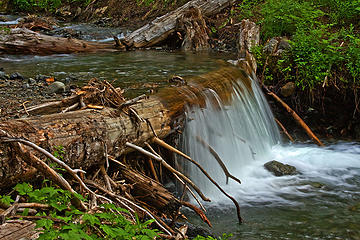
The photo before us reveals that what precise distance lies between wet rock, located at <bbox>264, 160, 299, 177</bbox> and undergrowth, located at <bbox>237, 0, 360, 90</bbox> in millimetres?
2069

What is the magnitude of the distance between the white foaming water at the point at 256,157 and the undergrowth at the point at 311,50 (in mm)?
895

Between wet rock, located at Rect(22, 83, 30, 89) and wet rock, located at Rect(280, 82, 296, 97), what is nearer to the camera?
wet rock, located at Rect(22, 83, 30, 89)

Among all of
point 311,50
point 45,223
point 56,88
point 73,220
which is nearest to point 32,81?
point 56,88

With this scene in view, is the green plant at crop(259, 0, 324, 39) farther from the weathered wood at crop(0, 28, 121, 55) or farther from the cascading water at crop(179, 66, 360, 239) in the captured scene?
the weathered wood at crop(0, 28, 121, 55)

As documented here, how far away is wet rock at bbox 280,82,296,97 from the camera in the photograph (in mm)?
7285

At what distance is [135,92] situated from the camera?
5375 mm

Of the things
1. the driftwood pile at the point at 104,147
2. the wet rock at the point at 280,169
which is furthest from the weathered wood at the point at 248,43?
the driftwood pile at the point at 104,147

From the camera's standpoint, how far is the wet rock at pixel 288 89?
287 inches

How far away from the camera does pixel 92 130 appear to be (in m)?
3.23

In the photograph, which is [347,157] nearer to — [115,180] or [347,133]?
[347,133]

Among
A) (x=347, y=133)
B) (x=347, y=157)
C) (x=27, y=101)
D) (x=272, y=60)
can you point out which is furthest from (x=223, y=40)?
(x=27, y=101)

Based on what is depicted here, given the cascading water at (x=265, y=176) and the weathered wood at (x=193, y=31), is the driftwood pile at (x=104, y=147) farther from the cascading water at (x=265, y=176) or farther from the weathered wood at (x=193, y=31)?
the weathered wood at (x=193, y=31)

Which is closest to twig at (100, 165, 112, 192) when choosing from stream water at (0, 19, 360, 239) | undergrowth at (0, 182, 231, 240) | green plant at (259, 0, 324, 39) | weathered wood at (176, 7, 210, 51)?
undergrowth at (0, 182, 231, 240)

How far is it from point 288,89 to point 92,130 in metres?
5.11
